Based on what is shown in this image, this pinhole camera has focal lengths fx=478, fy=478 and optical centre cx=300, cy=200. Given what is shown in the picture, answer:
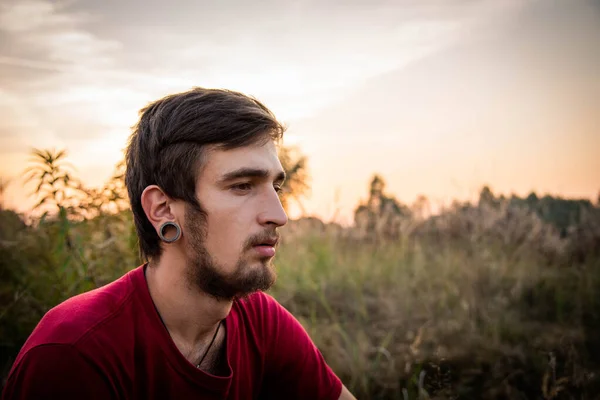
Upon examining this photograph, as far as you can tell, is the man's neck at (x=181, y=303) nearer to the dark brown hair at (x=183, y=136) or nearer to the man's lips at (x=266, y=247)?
the dark brown hair at (x=183, y=136)

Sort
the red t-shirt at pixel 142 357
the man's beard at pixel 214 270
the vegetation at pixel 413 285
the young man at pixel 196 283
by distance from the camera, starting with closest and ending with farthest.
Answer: the red t-shirt at pixel 142 357 < the young man at pixel 196 283 < the man's beard at pixel 214 270 < the vegetation at pixel 413 285

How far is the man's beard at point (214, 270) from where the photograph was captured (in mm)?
2109

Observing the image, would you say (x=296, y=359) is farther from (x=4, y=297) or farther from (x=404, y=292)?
(x=404, y=292)

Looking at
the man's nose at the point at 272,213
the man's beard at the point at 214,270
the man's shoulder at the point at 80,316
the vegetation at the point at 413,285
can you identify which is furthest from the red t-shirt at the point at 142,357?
the vegetation at the point at 413,285

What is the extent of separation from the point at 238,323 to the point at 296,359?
14.6 inches

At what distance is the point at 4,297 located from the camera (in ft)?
11.2

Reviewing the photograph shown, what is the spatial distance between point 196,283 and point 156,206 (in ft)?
1.38

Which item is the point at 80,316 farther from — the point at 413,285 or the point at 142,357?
the point at 413,285

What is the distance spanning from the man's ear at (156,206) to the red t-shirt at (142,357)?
0.26 meters

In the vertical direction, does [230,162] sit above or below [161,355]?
above

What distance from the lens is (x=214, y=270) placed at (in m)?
2.12

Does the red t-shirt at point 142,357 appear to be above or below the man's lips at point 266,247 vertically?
below

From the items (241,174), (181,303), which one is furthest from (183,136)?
(181,303)

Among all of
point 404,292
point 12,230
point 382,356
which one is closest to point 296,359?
point 382,356
